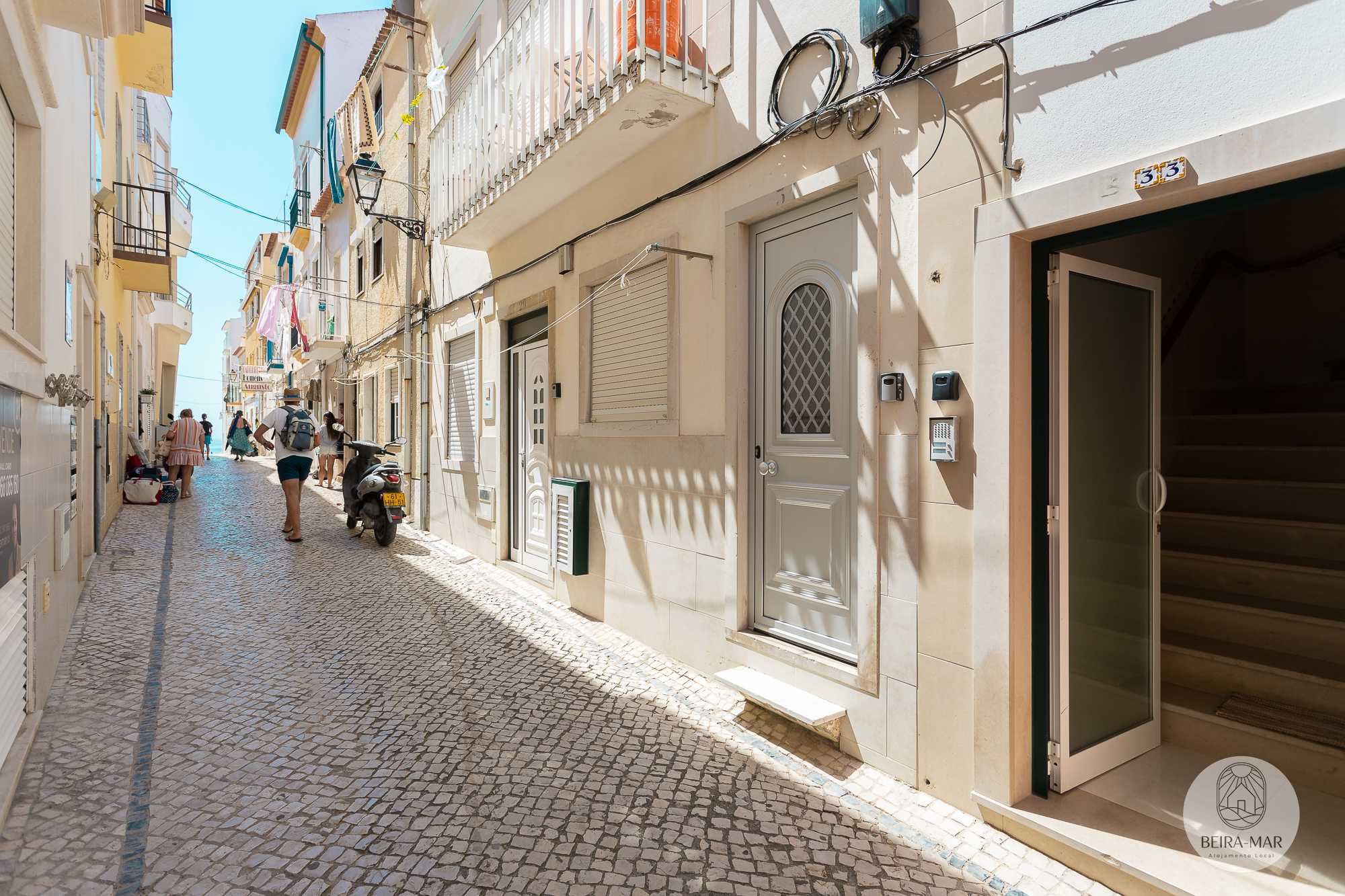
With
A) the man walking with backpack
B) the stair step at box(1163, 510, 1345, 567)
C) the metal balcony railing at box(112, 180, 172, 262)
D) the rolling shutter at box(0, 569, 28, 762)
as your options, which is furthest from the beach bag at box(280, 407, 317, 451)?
the stair step at box(1163, 510, 1345, 567)

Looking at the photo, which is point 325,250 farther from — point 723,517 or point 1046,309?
point 1046,309

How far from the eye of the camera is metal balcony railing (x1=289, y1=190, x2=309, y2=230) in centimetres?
2017

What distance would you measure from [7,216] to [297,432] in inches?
236

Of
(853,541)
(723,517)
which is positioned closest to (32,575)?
(723,517)

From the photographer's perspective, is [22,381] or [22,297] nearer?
[22,381]

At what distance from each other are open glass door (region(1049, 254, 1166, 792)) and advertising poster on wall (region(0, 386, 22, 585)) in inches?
174

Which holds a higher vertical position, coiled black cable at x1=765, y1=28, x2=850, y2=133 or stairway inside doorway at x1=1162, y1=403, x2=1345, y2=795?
coiled black cable at x1=765, y1=28, x2=850, y2=133

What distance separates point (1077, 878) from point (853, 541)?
172 centimetres

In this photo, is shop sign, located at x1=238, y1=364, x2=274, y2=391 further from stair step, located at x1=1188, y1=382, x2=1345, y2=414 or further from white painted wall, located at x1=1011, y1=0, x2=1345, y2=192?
white painted wall, located at x1=1011, y1=0, x2=1345, y2=192

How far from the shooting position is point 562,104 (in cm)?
552

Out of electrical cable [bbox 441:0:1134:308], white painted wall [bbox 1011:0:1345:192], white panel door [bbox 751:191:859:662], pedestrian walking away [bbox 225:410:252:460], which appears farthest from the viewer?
pedestrian walking away [bbox 225:410:252:460]

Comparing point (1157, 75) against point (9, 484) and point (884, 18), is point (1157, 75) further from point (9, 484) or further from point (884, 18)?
point (9, 484)

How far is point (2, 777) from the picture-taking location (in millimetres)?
2934

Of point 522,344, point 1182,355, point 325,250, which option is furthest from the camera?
point 325,250
